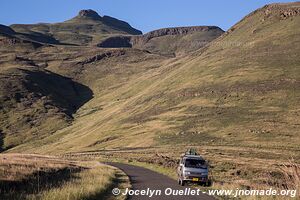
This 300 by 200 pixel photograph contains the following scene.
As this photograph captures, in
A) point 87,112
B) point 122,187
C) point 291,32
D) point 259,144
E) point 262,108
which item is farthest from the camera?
point 87,112

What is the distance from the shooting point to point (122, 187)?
24750mm

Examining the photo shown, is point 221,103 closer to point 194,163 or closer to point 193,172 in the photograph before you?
point 194,163

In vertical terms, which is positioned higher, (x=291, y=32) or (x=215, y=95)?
(x=291, y=32)

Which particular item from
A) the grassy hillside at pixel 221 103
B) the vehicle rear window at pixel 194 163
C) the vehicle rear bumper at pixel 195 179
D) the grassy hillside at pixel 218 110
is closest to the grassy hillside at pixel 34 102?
the grassy hillside at pixel 218 110

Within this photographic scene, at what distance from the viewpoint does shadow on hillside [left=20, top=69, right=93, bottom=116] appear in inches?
6260

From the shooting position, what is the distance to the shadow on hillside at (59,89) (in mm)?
159000

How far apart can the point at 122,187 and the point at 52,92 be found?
145230 millimetres

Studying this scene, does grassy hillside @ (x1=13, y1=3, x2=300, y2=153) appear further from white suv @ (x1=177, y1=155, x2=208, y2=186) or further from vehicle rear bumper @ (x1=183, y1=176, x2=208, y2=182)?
vehicle rear bumper @ (x1=183, y1=176, x2=208, y2=182)

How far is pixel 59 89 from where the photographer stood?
6880 inches

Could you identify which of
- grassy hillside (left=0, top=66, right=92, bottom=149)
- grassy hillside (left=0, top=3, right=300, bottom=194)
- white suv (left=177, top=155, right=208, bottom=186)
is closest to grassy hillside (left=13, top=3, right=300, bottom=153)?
grassy hillside (left=0, top=3, right=300, bottom=194)

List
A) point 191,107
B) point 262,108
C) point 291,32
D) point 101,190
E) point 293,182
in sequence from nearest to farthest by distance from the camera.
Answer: point 293,182 → point 101,190 → point 262,108 → point 191,107 → point 291,32

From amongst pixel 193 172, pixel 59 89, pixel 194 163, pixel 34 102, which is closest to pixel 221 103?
pixel 194 163

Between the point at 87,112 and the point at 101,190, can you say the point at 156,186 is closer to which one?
the point at 101,190

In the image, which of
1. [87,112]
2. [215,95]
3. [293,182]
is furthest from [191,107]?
[293,182]
